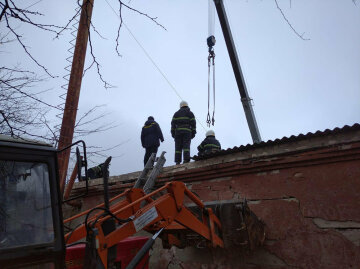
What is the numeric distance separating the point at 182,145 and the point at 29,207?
6.30 m

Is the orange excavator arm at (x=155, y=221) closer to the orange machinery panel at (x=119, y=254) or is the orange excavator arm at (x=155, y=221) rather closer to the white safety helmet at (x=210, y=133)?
the orange machinery panel at (x=119, y=254)

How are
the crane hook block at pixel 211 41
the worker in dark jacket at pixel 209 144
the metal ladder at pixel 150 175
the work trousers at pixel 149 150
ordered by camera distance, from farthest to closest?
the crane hook block at pixel 211 41 < the work trousers at pixel 149 150 < the worker in dark jacket at pixel 209 144 < the metal ladder at pixel 150 175

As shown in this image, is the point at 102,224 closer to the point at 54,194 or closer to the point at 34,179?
the point at 54,194

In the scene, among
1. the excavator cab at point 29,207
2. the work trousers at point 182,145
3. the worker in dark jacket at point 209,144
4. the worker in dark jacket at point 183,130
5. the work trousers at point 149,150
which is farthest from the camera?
the work trousers at point 149,150

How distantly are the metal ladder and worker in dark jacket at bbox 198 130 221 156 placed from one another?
2.03 m

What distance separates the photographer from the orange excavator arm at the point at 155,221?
115 inches

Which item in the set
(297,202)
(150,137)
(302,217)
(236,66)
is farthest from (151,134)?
(302,217)

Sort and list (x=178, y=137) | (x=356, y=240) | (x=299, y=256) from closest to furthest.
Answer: (x=356, y=240), (x=299, y=256), (x=178, y=137)

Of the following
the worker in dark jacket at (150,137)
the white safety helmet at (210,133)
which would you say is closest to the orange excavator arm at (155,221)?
the worker in dark jacket at (150,137)

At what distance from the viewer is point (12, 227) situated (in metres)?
2.14

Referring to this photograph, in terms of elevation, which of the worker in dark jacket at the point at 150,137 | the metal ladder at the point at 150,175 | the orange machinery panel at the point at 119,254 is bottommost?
the orange machinery panel at the point at 119,254

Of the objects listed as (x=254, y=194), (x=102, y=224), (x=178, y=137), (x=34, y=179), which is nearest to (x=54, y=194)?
(x=34, y=179)

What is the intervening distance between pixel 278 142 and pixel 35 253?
14.7 ft

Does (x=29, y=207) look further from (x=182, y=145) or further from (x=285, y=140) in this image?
(x=182, y=145)
